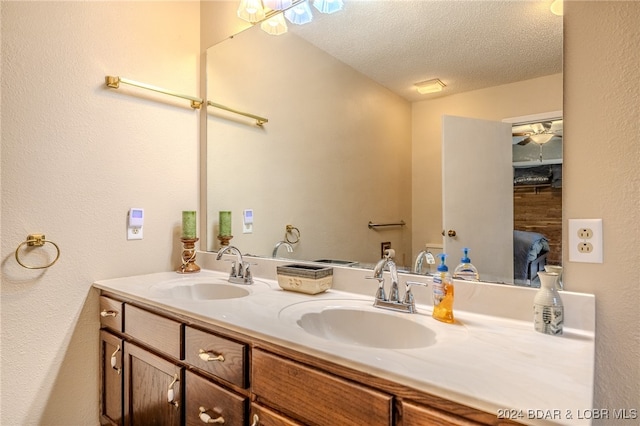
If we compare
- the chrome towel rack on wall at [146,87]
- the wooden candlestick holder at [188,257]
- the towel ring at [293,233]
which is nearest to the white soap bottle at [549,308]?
the towel ring at [293,233]

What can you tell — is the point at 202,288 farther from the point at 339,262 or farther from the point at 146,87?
the point at 146,87

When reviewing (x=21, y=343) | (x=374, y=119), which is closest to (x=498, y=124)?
(x=374, y=119)

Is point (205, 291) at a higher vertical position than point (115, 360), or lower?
higher

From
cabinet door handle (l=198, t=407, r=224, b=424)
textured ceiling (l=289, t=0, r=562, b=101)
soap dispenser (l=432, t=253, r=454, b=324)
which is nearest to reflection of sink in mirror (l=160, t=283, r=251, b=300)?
cabinet door handle (l=198, t=407, r=224, b=424)

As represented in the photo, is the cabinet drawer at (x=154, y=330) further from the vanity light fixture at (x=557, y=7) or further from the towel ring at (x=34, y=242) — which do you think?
the vanity light fixture at (x=557, y=7)

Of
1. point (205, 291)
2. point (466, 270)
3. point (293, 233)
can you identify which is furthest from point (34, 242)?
point (466, 270)

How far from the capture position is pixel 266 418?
85 centimetres

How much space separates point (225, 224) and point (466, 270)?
3.97ft

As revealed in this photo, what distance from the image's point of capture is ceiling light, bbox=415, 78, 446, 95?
3.95 ft

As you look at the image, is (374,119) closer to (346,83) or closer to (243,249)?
(346,83)

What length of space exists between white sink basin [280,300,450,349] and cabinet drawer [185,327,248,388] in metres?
0.16

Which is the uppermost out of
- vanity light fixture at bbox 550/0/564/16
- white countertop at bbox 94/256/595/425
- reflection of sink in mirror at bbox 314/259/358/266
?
vanity light fixture at bbox 550/0/564/16

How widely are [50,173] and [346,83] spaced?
1.27 meters

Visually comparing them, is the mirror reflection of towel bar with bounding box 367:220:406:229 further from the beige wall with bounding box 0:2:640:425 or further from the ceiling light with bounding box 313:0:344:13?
the ceiling light with bounding box 313:0:344:13
